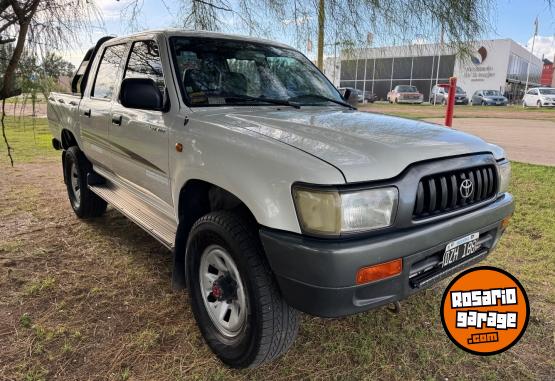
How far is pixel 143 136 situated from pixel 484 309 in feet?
8.00

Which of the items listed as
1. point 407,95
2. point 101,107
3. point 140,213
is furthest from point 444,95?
point 140,213

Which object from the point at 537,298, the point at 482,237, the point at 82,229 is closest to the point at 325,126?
the point at 482,237

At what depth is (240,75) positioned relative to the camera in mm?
3268

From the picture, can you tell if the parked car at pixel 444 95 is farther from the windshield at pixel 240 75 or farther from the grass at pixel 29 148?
the windshield at pixel 240 75

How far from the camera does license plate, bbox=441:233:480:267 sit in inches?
88.9

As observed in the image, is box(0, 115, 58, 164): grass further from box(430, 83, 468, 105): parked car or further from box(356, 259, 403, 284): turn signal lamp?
box(430, 83, 468, 105): parked car

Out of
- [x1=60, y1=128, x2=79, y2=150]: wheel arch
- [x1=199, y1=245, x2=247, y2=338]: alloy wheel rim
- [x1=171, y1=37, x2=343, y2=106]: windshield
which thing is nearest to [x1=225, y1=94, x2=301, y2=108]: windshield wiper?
[x1=171, y1=37, x2=343, y2=106]: windshield

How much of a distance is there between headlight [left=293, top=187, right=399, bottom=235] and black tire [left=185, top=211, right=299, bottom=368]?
0.36 m

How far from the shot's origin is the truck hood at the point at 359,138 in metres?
2.01

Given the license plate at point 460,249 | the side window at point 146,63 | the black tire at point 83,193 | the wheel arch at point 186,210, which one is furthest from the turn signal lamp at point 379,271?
the black tire at point 83,193

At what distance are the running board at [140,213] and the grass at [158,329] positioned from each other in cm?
49

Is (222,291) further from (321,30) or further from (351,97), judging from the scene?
(351,97)

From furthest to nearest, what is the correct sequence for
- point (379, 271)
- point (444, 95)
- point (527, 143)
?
point (444, 95) < point (527, 143) < point (379, 271)

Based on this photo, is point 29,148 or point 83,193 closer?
point 83,193
